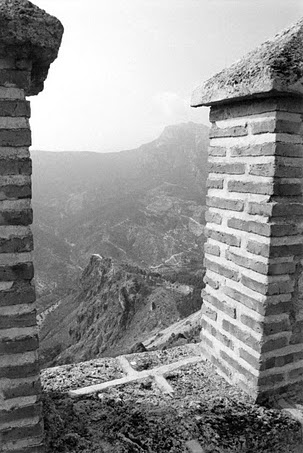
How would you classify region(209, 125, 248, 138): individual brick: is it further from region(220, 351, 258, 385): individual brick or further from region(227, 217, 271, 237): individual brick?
region(220, 351, 258, 385): individual brick

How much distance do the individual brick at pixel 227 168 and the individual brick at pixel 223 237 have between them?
17.2 inches

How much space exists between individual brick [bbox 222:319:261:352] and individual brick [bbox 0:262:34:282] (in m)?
1.56

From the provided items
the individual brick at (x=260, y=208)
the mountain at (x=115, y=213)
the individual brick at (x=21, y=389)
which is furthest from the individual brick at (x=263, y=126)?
the mountain at (x=115, y=213)

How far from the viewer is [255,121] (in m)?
2.62

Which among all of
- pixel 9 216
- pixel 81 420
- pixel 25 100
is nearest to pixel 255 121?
pixel 25 100

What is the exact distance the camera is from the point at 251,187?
2.69m

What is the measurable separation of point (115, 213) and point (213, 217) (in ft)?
200

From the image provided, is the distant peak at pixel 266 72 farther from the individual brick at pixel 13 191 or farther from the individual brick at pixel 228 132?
the individual brick at pixel 13 191

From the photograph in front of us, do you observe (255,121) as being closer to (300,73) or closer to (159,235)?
(300,73)

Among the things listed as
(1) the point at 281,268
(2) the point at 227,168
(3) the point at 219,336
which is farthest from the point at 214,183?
(3) the point at 219,336

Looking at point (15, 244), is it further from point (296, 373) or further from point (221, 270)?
point (296, 373)

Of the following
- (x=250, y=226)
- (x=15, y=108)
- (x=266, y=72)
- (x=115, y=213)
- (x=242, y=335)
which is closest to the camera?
(x=15, y=108)

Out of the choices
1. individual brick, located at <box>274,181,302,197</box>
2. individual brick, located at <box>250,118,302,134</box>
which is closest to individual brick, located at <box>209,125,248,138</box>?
individual brick, located at <box>250,118,302,134</box>

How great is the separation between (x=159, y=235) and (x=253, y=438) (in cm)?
5745
